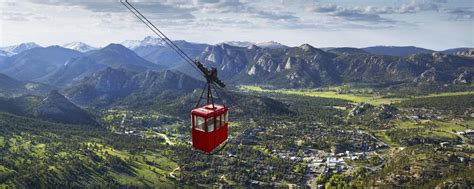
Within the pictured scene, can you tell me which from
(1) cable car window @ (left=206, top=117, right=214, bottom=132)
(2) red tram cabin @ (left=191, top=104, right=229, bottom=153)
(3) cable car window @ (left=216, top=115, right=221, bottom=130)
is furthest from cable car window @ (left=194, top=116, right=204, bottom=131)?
(3) cable car window @ (left=216, top=115, right=221, bottom=130)

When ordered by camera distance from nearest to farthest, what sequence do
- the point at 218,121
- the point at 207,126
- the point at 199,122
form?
1. the point at 207,126
2. the point at 199,122
3. the point at 218,121

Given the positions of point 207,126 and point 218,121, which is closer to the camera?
point 207,126

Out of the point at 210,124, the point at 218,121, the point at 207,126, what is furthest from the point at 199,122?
the point at 218,121

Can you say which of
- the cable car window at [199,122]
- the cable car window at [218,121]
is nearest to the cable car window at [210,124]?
the cable car window at [199,122]

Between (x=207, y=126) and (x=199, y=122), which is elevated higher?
(x=199, y=122)

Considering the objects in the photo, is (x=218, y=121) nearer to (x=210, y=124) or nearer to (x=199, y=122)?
(x=210, y=124)

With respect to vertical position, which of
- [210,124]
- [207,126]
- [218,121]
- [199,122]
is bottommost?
[207,126]

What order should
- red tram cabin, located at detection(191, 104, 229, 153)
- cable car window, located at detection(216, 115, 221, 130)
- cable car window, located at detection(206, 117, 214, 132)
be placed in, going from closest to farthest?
red tram cabin, located at detection(191, 104, 229, 153)
cable car window, located at detection(206, 117, 214, 132)
cable car window, located at detection(216, 115, 221, 130)

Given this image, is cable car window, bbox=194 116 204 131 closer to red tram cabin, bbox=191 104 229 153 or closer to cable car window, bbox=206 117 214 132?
red tram cabin, bbox=191 104 229 153
